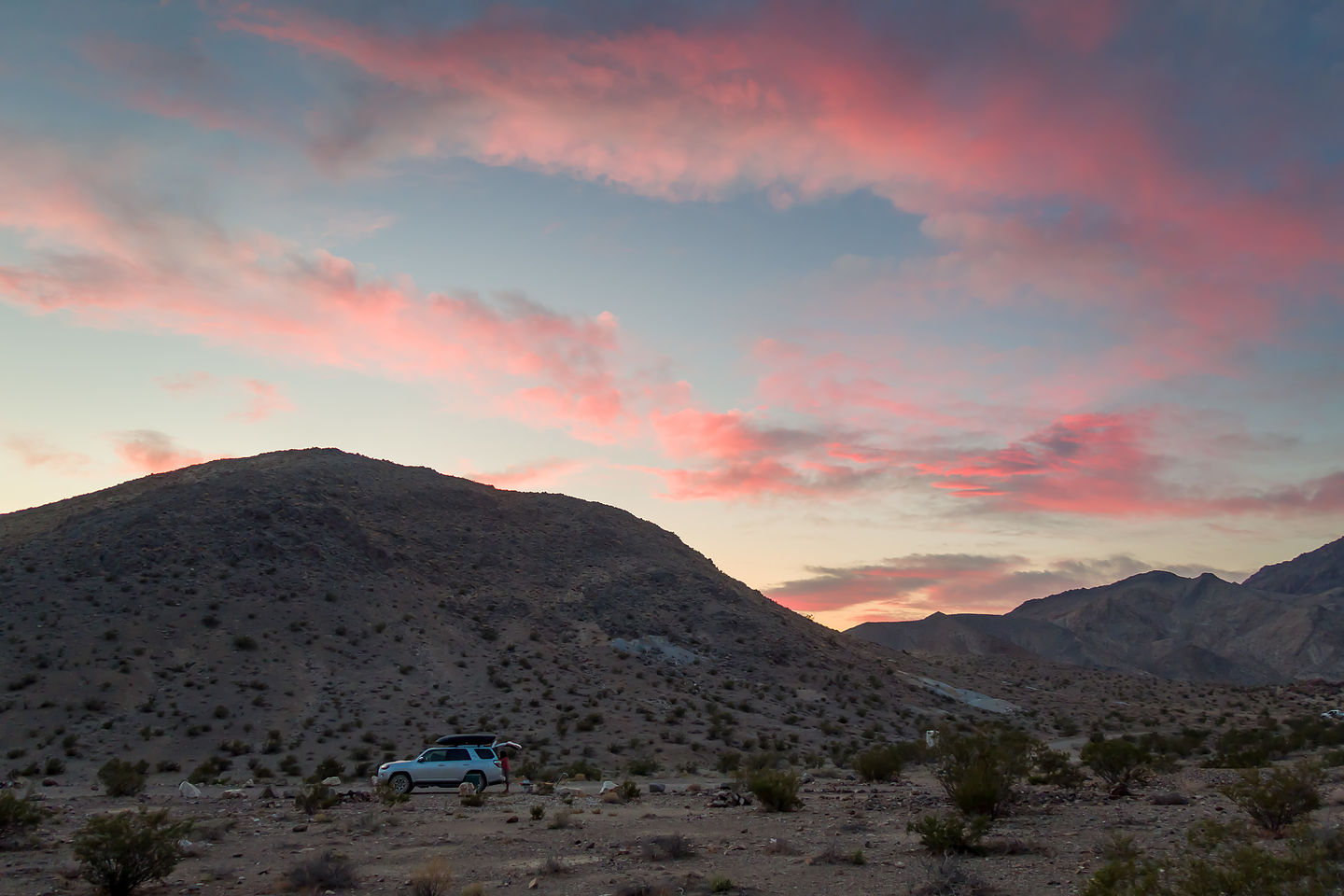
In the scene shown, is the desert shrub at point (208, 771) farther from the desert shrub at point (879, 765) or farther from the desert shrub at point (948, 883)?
the desert shrub at point (948, 883)

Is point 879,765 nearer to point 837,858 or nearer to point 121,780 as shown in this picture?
point 837,858

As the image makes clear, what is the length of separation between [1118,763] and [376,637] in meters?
45.6

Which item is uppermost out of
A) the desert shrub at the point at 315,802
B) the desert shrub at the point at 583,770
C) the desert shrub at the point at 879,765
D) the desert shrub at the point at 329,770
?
the desert shrub at the point at 315,802

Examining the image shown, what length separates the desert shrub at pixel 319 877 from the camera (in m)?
13.3

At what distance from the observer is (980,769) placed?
1880 cm

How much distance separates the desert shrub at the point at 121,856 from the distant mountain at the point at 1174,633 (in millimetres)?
139571

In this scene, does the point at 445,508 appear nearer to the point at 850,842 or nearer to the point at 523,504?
the point at 523,504

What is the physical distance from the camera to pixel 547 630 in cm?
6216

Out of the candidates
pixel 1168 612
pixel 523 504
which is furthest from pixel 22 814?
pixel 1168 612

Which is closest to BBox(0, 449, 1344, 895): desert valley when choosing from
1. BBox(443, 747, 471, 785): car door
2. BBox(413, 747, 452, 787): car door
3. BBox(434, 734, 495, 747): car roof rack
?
BBox(443, 747, 471, 785): car door

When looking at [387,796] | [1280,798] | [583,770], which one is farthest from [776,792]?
[583,770]

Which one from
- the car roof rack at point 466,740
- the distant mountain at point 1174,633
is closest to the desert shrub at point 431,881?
the car roof rack at point 466,740

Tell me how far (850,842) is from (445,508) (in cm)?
6773

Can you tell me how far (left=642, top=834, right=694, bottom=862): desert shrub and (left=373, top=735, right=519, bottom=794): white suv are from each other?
45.2 ft
